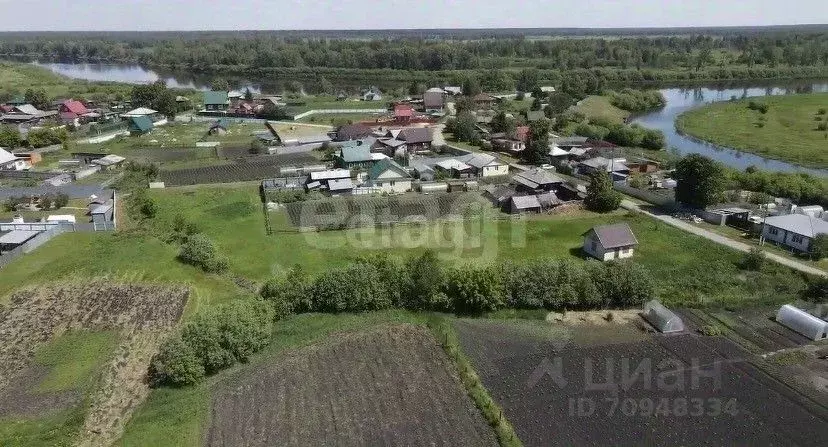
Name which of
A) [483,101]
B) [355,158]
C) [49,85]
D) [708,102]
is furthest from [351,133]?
[49,85]

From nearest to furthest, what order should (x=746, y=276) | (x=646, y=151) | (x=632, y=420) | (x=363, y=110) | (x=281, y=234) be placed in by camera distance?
(x=632, y=420), (x=746, y=276), (x=281, y=234), (x=646, y=151), (x=363, y=110)

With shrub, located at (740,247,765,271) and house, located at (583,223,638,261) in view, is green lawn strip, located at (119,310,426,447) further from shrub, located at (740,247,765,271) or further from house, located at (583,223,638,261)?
shrub, located at (740,247,765,271)

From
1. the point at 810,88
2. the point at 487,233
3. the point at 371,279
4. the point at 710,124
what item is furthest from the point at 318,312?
the point at 810,88

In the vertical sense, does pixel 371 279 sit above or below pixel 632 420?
above

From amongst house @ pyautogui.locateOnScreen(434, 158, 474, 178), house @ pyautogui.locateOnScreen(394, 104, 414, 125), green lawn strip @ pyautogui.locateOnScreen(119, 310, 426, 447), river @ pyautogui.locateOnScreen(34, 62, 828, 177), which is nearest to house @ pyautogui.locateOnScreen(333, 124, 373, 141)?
house @ pyautogui.locateOnScreen(394, 104, 414, 125)

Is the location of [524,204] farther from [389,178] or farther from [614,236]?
[389,178]

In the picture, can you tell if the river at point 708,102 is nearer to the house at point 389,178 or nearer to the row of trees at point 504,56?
the row of trees at point 504,56

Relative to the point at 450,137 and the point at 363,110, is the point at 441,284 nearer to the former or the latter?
the point at 450,137
